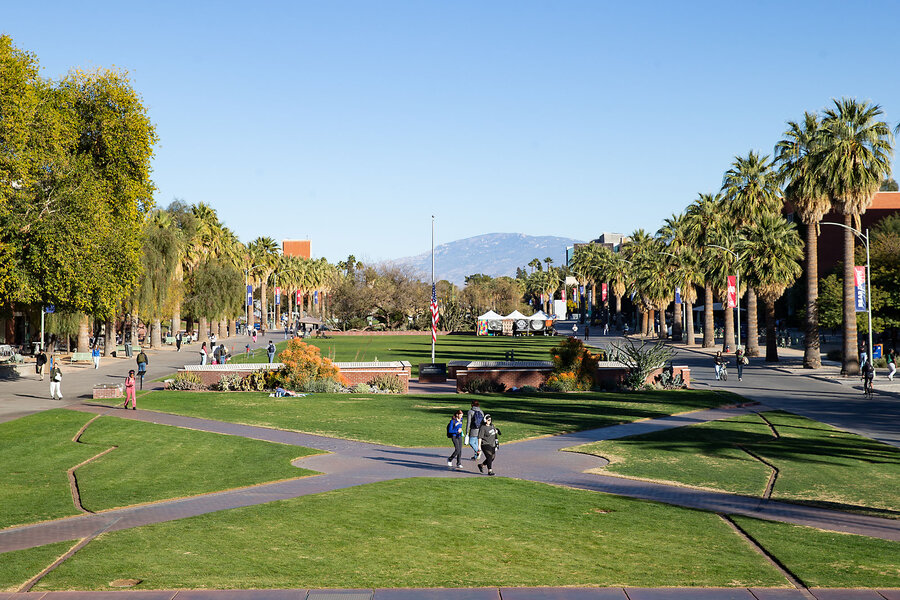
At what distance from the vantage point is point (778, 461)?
2103cm

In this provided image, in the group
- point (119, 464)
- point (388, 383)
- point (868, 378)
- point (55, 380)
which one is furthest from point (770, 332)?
point (119, 464)

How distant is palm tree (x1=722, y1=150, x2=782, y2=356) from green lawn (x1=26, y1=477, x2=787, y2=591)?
172ft

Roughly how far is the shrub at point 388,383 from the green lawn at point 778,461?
15.4 meters

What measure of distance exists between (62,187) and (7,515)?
87.8 feet

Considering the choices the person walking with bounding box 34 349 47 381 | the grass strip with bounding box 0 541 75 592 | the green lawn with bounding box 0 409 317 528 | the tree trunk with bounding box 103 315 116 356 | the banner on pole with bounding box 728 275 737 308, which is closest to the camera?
the grass strip with bounding box 0 541 75 592

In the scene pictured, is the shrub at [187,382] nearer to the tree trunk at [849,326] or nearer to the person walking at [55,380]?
the person walking at [55,380]

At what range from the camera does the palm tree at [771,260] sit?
58688 mm

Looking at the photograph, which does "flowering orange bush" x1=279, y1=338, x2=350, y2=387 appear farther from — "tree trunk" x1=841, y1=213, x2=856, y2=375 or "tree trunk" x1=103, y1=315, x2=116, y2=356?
"tree trunk" x1=841, y1=213, x2=856, y2=375

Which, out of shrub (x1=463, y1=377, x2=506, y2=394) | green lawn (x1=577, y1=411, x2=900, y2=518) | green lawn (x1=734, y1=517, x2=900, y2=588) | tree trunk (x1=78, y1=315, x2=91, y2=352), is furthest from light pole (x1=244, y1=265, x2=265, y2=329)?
green lawn (x1=734, y1=517, x2=900, y2=588)

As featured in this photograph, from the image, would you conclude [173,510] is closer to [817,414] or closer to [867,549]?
Result: [867,549]

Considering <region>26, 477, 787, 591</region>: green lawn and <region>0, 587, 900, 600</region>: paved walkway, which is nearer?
<region>0, 587, 900, 600</region>: paved walkway

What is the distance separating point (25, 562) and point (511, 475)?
10546mm

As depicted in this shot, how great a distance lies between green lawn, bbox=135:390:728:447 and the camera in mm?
26078

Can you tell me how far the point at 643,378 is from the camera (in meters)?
39.2
